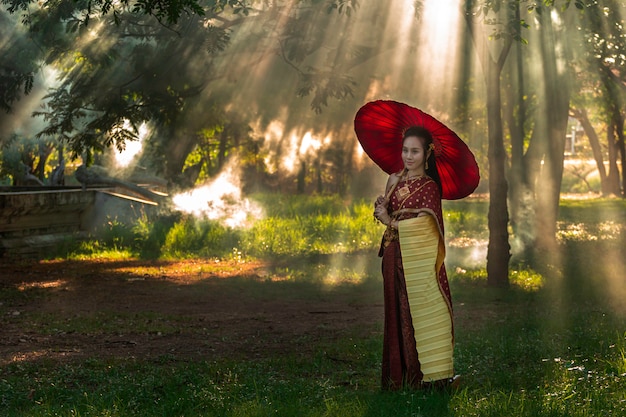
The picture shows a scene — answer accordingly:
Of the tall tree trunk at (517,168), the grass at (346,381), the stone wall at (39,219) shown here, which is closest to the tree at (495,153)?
the grass at (346,381)

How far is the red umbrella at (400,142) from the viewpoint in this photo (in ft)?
22.5

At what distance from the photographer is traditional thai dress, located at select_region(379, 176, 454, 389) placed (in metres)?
6.75

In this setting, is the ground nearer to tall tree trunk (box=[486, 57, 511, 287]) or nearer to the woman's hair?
tall tree trunk (box=[486, 57, 511, 287])

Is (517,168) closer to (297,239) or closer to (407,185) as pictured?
(297,239)

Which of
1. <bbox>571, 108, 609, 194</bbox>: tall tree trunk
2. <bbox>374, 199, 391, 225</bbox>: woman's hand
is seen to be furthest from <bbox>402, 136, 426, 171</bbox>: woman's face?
<bbox>571, 108, 609, 194</bbox>: tall tree trunk

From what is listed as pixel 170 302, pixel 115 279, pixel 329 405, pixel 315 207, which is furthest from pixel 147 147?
pixel 329 405

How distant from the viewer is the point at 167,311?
41.0 ft

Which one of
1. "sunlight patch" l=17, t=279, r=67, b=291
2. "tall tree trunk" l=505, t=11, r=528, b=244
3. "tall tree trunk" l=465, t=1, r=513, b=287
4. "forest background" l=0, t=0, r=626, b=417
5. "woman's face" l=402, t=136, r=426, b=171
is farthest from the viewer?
"tall tree trunk" l=505, t=11, r=528, b=244

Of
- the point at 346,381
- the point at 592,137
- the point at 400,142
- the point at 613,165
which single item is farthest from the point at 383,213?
the point at 613,165

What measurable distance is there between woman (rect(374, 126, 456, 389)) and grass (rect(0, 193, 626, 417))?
0.83 ft

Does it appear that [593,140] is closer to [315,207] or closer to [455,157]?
[315,207]

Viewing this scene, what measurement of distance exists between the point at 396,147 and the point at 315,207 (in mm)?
21601

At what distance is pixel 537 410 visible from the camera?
5.82 meters

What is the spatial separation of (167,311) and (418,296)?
6.39m
